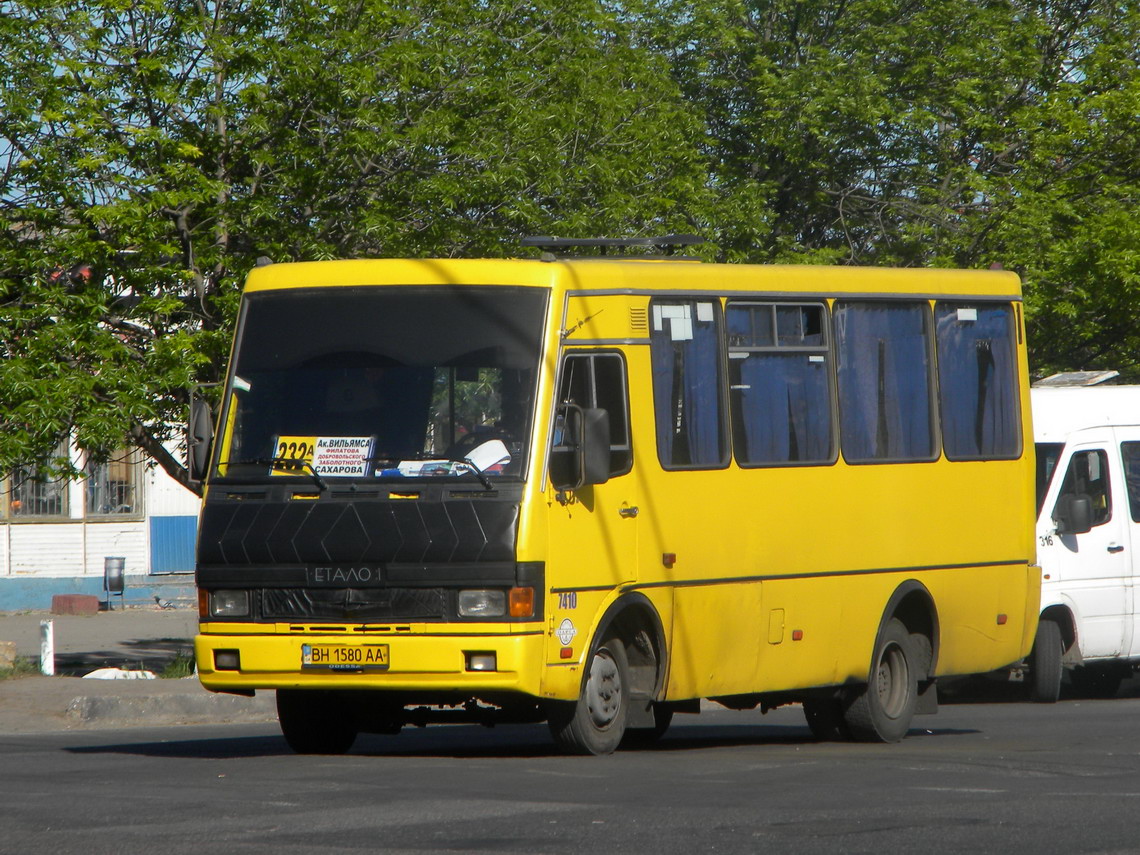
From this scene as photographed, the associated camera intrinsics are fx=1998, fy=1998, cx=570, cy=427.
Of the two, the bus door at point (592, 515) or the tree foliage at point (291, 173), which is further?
the tree foliage at point (291, 173)

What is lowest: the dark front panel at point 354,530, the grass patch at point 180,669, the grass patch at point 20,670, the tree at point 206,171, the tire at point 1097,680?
the tire at point 1097,680

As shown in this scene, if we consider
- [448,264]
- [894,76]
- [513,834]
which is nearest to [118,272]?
[448,264]

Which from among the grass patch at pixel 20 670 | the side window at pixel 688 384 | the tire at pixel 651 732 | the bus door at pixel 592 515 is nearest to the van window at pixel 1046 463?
the tire at pixel 651 732

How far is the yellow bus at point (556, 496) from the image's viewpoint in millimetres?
10156

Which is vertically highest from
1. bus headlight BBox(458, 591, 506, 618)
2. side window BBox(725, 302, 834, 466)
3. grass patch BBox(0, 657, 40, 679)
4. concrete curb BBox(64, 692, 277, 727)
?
side window BBox(725, 302, 834, 466)

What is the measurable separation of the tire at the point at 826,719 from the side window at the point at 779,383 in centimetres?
168

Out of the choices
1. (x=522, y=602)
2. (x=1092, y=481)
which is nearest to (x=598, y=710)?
(x=522, y=602)

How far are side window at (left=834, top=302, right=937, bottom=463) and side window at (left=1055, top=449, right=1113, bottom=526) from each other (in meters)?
4.73

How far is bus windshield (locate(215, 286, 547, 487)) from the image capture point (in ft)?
33.8

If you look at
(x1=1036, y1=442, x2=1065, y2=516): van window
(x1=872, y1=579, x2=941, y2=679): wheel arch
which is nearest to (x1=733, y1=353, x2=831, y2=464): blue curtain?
(x1=872, y1=579, x2=941, y2=679): wheel arch

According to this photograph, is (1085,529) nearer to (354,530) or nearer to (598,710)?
(598,710)

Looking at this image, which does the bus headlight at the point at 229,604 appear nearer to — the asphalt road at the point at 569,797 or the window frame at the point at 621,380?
the asphalt road at the point at 569,797

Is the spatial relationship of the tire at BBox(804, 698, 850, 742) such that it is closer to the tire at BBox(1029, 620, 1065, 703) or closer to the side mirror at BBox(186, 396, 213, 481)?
the side mirror at BBox(186, 396, 213, 481)

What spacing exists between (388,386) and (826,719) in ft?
13.5
